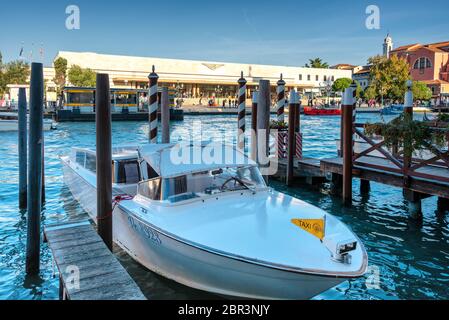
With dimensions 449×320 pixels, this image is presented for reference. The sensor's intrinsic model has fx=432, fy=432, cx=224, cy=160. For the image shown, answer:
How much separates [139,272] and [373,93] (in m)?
80.0

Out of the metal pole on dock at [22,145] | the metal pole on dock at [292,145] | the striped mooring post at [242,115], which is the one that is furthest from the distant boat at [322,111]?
the metal pole on dock at [22,145]

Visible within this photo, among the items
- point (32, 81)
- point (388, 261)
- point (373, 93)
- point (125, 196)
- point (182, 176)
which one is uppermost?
point (373, 93)

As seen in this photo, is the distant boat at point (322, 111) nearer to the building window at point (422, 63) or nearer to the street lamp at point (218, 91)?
the street lamp at point (218, 91)

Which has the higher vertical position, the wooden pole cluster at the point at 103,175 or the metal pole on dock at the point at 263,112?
the metal pole on dock at the point at 263,112

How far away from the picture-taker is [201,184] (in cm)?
671

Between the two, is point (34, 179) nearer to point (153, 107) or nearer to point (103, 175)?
point (103, 175)

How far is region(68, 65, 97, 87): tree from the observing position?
58781mm

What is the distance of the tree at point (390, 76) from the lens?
76.4 meters

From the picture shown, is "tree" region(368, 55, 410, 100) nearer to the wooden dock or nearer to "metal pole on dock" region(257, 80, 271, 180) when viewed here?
"metal pole on dock" region(257, 80, 271, 180)

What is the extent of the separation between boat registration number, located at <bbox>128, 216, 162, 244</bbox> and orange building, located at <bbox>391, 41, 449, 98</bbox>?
3458 inches

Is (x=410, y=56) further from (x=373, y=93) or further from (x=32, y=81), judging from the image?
(x=32, y=81)

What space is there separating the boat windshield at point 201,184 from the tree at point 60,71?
5587 cm

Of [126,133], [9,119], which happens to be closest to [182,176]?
[126,133]
